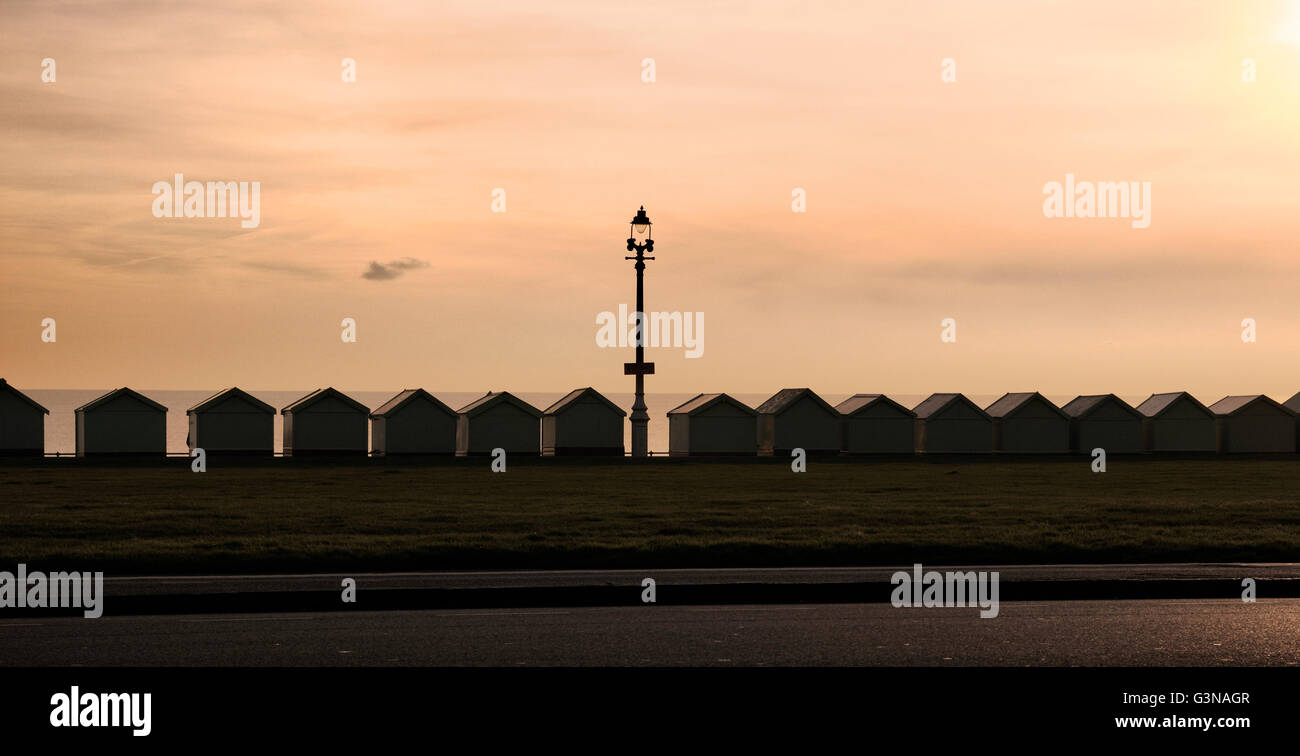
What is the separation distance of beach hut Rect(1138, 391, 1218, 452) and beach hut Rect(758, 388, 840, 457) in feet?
52.4

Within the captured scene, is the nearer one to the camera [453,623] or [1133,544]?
[453,623]

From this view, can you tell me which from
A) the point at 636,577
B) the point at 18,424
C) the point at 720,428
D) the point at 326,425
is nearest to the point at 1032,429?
the point at 720,428

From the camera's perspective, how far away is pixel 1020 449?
63719 millimetres

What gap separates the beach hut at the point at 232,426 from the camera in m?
55.9

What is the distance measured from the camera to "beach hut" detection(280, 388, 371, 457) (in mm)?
56906

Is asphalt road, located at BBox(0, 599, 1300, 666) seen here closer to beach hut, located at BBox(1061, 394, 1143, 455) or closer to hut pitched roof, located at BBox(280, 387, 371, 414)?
hut pitched roof, located at BBox(280, 387, 371, 414)

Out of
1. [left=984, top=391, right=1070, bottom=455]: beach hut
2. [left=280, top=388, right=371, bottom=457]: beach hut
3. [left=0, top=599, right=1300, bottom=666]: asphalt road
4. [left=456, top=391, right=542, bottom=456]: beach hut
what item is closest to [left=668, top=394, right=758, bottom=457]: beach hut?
[left=456, top=391, right=542, bottom=456]: beach hut

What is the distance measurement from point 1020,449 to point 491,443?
2456 centimetres

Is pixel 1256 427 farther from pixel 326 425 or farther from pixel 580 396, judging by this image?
pixel 326 425

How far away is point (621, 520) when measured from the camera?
22234 millimetres

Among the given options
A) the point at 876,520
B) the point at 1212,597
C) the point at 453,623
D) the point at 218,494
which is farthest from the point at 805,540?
the point at 218,494

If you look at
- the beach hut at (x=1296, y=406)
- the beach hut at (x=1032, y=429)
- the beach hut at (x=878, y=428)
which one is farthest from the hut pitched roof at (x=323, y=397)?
the beach hut at (x=1296, y=406)
